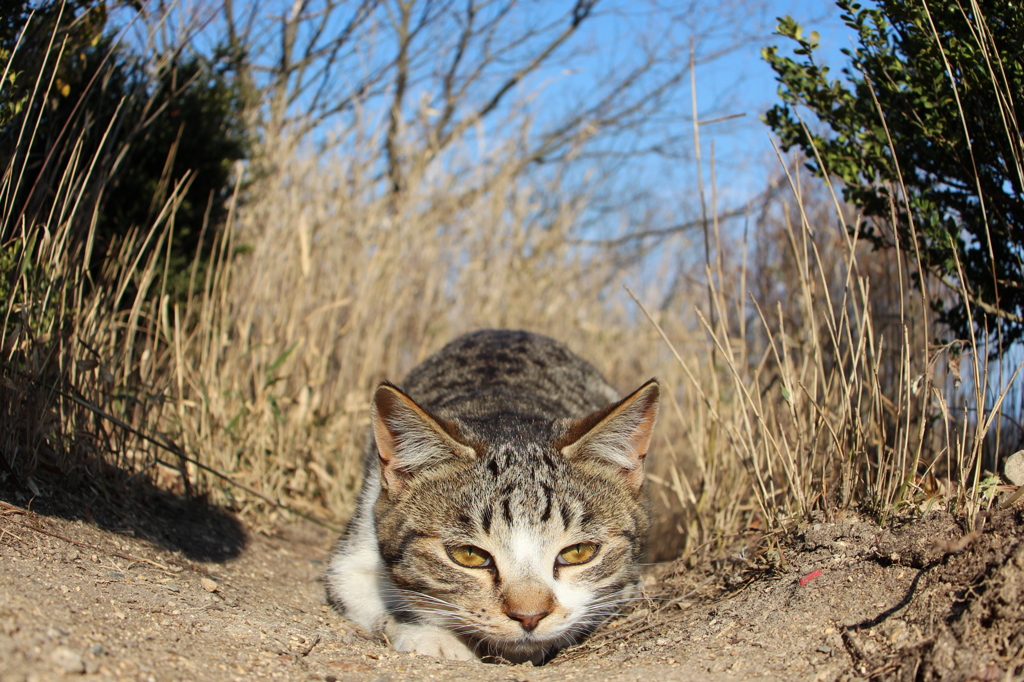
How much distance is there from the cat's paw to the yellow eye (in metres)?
0.41

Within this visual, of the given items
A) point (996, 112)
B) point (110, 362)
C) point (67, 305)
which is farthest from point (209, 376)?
point (996, 112)

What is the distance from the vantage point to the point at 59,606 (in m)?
1.76

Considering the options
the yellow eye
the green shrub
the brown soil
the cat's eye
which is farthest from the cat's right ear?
the green shrub

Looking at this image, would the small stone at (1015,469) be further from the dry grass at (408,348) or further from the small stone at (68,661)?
the small stone at (68,661)

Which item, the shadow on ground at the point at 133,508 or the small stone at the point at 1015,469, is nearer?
the small stone at the point at 1015,469

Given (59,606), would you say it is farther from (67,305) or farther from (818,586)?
(818,586)

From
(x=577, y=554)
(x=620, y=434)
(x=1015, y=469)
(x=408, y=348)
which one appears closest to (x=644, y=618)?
(x=577, y=554)

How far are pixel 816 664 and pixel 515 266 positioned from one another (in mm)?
4619

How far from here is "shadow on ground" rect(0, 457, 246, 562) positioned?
2402 millimetres

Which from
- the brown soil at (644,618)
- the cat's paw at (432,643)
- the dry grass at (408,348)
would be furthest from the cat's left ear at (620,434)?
the cat's paw at (432,643)

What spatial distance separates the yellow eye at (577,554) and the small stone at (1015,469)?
1178 millimetres

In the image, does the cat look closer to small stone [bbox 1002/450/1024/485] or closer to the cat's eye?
the cat's eye

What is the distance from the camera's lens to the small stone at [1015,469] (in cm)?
208

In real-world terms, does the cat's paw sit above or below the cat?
below
